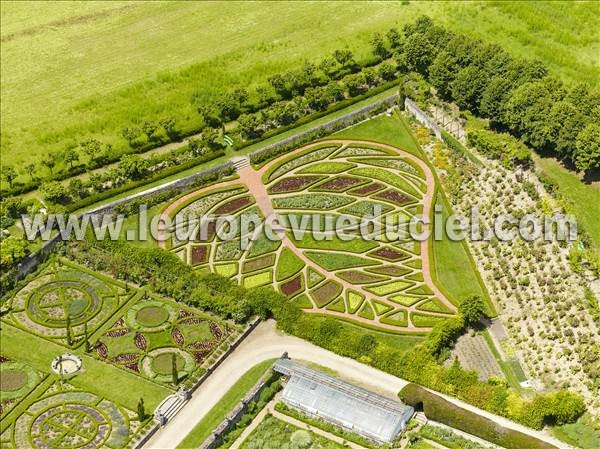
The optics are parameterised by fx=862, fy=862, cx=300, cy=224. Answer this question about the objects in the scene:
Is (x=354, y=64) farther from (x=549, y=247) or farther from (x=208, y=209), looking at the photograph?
(x=549, y=247)

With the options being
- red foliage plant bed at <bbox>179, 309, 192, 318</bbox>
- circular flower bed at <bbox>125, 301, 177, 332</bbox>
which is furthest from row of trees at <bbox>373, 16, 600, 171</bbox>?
circular flower bed at <bbox>125, 301, 177, 332</bbox>

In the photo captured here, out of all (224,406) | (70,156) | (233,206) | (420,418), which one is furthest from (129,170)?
(420,418)

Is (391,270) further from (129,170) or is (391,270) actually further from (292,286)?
(129,170)

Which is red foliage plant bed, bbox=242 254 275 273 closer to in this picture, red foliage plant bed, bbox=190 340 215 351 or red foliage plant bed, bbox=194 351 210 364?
red foliage plant bed, bbox=190 340 215 351

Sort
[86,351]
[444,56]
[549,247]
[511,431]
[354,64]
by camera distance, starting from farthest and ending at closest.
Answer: [354,64], [444,56], [549,247], [86,351], [511,431]

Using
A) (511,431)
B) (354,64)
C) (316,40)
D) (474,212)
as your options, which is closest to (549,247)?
(474,212)

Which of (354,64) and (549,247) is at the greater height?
(354,64)

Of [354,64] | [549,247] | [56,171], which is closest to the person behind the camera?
[549,247]
